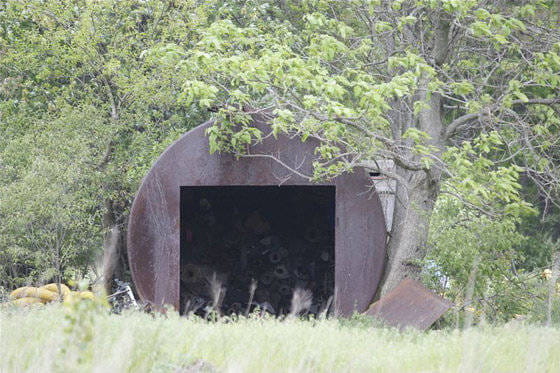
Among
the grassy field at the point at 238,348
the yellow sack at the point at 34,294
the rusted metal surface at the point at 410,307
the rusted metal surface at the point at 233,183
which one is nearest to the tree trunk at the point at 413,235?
the rusted metal surface at the point at 233,183

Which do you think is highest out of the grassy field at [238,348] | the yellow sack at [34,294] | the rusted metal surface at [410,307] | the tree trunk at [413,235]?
the tree trunk at [413,235]

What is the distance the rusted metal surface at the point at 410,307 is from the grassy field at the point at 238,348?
1342 millimetres

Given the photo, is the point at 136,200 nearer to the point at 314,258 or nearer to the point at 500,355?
the point at 314,258

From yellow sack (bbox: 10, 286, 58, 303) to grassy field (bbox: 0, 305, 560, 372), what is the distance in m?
3.95

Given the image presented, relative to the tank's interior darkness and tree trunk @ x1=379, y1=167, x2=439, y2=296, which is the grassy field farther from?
the tank's interior darkness

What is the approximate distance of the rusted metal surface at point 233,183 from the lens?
29.7ft

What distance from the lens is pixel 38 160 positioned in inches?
398

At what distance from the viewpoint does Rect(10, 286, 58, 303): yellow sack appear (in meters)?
10.6

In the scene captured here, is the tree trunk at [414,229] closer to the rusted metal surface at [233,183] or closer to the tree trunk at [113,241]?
the rusted metal surface at [233,183]

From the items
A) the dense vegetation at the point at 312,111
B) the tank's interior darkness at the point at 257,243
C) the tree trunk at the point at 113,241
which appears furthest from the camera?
the tank's interior darkness at the point at 257,243

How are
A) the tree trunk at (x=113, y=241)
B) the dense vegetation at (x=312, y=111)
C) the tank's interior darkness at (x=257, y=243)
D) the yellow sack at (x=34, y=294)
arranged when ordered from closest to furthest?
the dense vegetation at (x=312, y=111)
the yellow sack at (x=34, y=294)
the tree trunk at (x=113, y=241)
the tank's interior darkness at (x=257, y=243)

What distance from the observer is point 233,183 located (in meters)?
9.20

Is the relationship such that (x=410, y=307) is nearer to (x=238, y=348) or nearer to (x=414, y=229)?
(x=414, y=229)

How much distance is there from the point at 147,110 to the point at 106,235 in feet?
6.24
